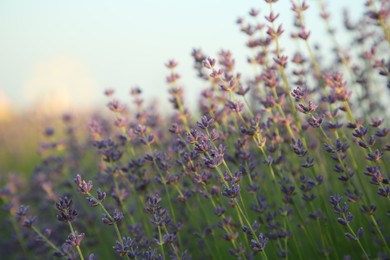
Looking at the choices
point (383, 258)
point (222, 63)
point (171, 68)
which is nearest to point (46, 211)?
point (171, 68)

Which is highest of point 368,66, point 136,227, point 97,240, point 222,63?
point 222,63

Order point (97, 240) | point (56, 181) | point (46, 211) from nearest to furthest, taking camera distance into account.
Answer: point (97, 240) → point (46, 211) → point (56, 181)

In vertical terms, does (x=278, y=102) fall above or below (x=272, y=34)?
below

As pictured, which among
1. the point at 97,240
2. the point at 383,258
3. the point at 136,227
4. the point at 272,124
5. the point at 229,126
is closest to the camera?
the point at 383,258

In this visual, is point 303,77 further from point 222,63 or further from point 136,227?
point 136,227

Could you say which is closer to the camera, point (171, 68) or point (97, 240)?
point (171, 68)

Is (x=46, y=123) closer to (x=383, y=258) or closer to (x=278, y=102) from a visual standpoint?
(x=278, y=102)

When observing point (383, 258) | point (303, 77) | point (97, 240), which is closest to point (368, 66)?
point (303, 77)
